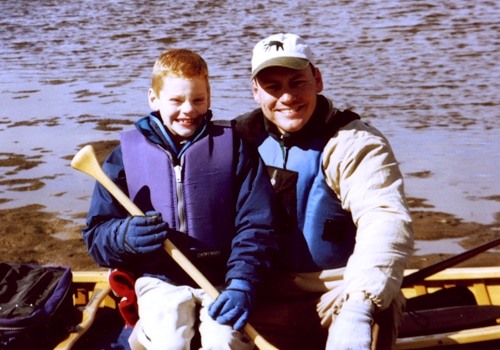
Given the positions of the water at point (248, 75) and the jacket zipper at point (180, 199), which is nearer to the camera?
the jacket zipper at point (180, 199)

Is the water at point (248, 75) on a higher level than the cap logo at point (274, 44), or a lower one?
lower

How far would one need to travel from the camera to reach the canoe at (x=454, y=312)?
145 inches

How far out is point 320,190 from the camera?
3232mm

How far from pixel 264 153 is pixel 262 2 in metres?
18.6

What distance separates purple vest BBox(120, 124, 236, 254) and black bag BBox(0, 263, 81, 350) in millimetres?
979

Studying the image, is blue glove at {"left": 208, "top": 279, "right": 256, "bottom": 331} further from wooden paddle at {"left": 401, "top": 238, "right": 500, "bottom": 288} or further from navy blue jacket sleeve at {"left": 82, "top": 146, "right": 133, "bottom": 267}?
wooden paddle at {"left": 401, "top": 238, "right": 500, "bottom": 288}

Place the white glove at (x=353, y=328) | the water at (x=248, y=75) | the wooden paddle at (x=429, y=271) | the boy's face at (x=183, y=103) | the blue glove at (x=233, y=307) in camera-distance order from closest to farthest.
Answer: the white glove at (x=353, y=328)
the blue glove at (x=233, y=307)
the boy's face at (x=183, y=103)
the wooden paddle at (x=429, y=271)
the water at (x=248, y=75)

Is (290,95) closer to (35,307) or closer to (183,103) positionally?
(183,103)

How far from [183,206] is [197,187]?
0.10m

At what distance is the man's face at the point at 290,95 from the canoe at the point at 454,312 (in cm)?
115

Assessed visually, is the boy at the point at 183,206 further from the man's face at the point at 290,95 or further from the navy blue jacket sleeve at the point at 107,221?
the man's face at the point at 290,95

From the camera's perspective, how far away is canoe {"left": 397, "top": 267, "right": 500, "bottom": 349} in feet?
12.1

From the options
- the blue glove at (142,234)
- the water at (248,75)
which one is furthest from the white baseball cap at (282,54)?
the water at (248,75)

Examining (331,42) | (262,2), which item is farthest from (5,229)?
(262,2)
